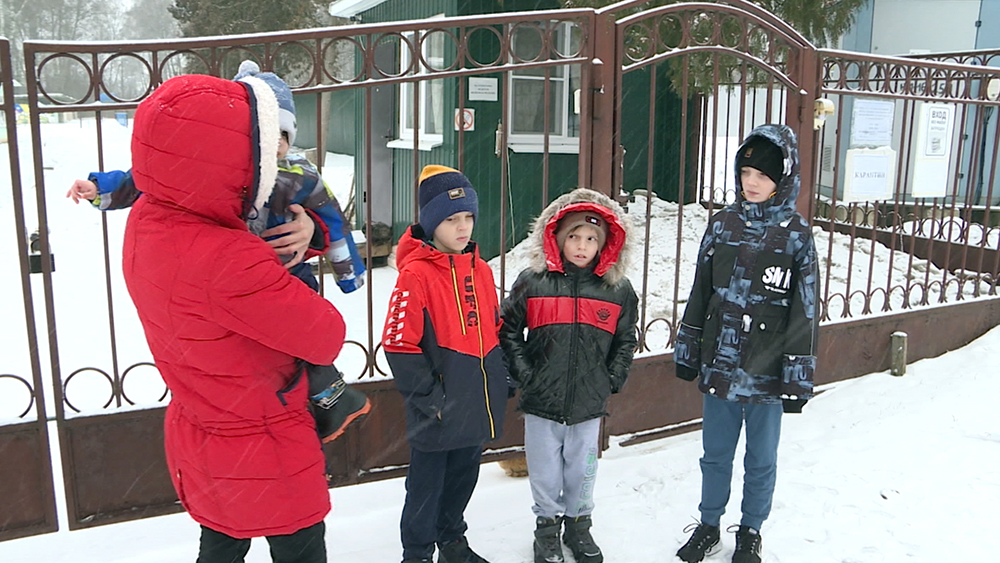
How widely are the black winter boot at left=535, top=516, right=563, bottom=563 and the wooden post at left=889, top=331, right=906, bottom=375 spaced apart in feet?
10.6

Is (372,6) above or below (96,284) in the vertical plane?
above

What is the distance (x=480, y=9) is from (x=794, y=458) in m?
6.07

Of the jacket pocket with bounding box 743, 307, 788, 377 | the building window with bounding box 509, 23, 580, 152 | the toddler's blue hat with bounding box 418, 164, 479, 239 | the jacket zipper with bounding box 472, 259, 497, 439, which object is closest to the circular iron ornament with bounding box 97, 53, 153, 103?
the toddler's blue hat with bounding box 418, 164, 479, 239

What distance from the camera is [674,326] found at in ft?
14.0

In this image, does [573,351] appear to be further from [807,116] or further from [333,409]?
[807,116]

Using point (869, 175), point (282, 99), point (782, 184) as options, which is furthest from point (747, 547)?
point (869, 175)

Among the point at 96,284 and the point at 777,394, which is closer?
the point at 777,394

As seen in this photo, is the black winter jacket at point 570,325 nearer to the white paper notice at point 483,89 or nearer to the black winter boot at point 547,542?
the black winter boot at point 547,542

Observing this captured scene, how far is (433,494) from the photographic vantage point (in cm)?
275

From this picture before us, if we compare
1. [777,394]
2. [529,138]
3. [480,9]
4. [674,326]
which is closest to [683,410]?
[674,326]

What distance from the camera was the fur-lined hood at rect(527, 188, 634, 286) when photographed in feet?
9.59

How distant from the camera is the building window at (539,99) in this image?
8.35m

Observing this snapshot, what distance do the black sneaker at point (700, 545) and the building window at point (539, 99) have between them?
5752 mm

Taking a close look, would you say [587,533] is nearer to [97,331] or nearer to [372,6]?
[97,331]
